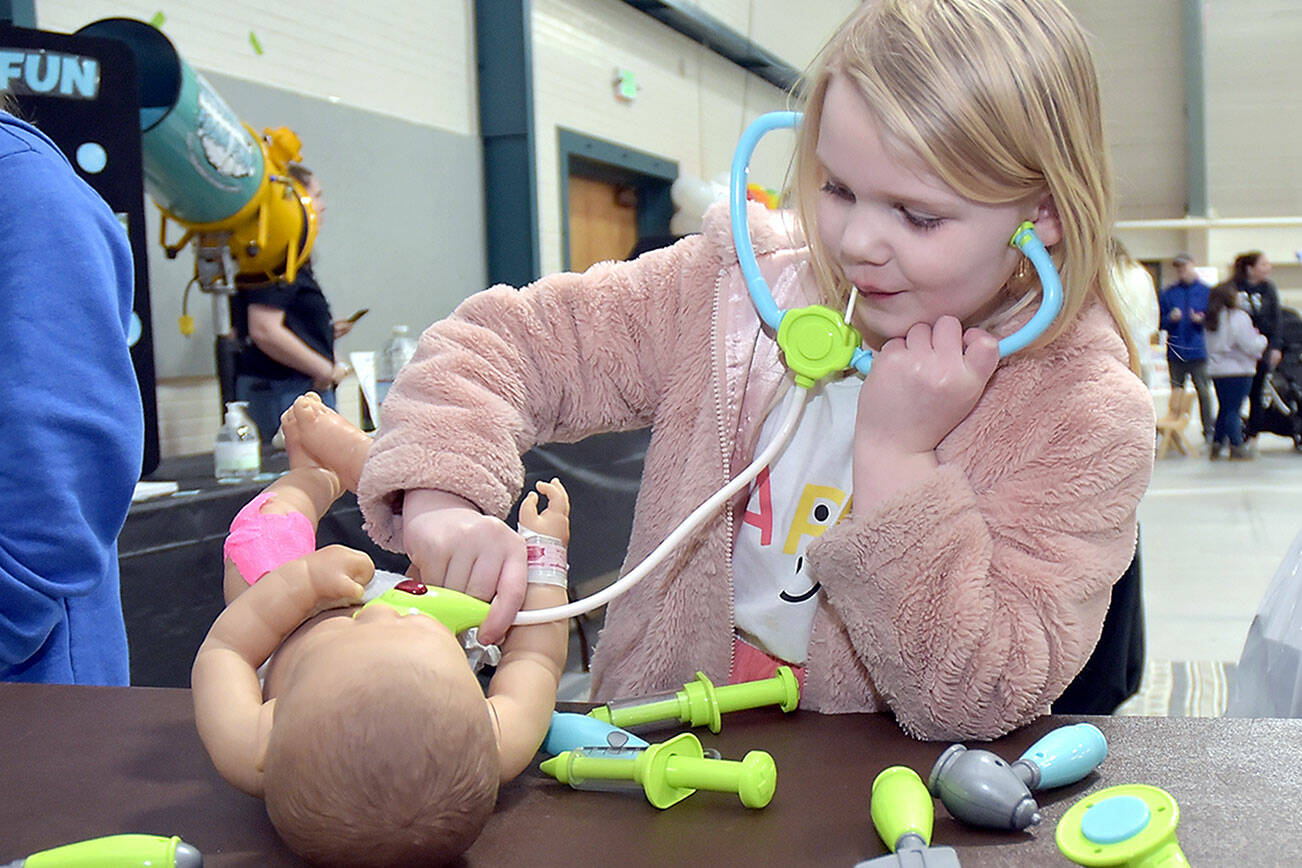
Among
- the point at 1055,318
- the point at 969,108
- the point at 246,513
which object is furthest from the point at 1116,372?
the point at 246,513

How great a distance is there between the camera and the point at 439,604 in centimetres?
64

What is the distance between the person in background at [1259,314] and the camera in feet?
25.0

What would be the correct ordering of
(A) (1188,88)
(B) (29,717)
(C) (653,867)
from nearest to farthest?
1. (C) (653,867)
2. (B) (29,717)
3. (A) (1188,88)

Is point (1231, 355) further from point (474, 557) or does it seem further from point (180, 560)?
point (474, 557)

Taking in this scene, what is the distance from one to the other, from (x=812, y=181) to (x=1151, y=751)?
534mm

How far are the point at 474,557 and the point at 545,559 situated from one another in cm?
5

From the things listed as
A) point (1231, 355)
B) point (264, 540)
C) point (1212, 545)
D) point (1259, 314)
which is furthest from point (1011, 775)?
point (1259, 314)

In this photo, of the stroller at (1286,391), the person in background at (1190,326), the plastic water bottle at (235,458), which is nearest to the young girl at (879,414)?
the plastic water bottle at (235,458)

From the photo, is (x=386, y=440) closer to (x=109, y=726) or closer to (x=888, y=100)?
(x=109, y=726)

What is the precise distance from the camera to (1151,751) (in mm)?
645

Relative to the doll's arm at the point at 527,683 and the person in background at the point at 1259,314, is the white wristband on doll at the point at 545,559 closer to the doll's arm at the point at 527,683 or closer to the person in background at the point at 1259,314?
the doll's arm at the point at 527,683

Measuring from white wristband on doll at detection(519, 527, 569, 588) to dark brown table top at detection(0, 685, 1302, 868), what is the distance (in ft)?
0.41

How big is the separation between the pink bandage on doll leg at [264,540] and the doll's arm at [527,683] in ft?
0.63

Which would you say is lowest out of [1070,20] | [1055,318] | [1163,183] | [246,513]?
[246,513]
